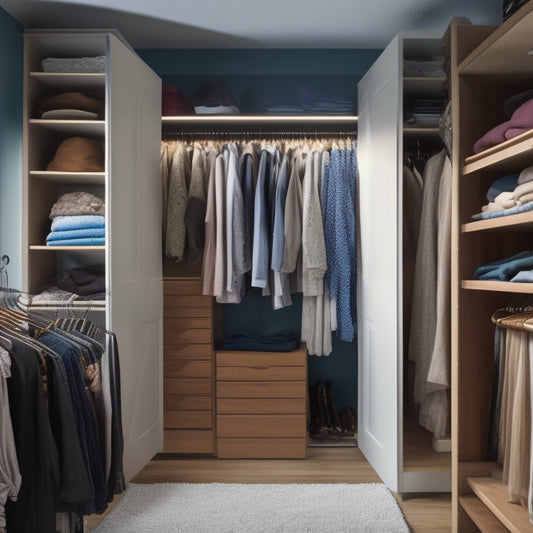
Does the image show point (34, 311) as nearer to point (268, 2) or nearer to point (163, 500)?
point (163, 500)

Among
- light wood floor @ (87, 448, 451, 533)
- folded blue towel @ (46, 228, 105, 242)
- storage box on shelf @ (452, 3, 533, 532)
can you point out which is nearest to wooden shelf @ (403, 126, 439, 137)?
storage box on shelf @ (452, 3, 533, 532)

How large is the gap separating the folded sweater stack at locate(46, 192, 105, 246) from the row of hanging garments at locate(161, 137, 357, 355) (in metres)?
0.61

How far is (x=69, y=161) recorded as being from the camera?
9.31 ft

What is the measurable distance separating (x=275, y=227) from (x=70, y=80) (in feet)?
4.44

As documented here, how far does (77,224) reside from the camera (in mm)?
2779

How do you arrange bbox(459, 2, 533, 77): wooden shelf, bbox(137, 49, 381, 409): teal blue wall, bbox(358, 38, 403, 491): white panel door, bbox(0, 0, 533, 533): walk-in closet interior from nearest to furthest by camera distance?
bbox(459, 2, 533, 77): wooden shelf, bbox(0, 0, 533, 533): walk-in closet interior, bbox(358, 38, 403, 491): white panel door, bbox(137, 49, 381, 409): teal blue wall

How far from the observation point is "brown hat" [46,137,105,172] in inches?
112

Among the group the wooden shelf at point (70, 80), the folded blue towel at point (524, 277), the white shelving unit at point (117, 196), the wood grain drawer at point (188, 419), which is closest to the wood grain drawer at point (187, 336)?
the white shelving unit at point (117, 196)

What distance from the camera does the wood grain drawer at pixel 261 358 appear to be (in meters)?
3.28

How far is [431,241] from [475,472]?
1188 millimetres

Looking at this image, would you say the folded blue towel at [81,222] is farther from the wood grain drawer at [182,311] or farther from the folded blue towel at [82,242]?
the wood grain drawer at [182,311]

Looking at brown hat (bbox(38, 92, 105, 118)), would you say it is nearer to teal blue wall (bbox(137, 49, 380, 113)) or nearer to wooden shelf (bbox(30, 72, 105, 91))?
wooden shelf (bbox(30, 72, 105, 91))

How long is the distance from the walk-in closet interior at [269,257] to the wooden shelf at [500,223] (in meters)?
0.01

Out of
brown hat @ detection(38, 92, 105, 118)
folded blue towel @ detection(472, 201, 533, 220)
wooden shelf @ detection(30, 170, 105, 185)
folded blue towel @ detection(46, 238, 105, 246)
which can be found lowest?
folded blue towel @ detection(46, 238, 105, 246)
